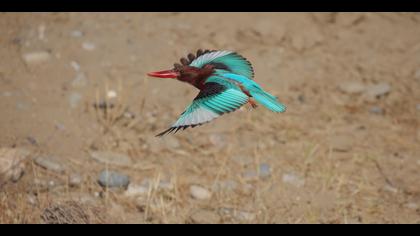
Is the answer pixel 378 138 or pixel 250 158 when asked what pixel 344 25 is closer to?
pixel 378 138

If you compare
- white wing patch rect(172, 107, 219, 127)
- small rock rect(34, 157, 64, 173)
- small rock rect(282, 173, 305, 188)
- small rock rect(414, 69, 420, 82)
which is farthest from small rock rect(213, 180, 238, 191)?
white wing patch rect(172, 107, 219, 127)

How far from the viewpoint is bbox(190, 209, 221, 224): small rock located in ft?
12.3

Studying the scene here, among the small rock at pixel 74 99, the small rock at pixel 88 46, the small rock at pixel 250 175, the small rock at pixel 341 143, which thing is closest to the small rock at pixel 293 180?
the small rock at pixel 250 175

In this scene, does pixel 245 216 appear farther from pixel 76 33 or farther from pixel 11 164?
pixel 76 33

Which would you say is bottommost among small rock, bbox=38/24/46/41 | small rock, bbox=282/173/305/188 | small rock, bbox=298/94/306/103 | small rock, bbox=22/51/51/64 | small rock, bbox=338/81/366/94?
small rock, bbox=338/81/366/94

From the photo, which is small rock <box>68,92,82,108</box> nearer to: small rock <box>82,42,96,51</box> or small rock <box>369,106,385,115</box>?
small rock <box>82,42,96,51</box>

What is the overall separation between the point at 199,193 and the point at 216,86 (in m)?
1.92

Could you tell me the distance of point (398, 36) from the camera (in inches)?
218

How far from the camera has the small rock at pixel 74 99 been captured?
4.46 meters

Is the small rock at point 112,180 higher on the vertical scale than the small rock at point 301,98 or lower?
higher

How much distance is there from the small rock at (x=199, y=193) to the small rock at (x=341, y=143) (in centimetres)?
94

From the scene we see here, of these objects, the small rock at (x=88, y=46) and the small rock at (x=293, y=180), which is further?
the small rock at (x=88, y=46)

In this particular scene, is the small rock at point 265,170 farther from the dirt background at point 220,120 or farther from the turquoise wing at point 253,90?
the turquoise wing at point 253,90

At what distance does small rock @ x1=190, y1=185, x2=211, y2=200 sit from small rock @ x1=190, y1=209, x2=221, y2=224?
12cm
